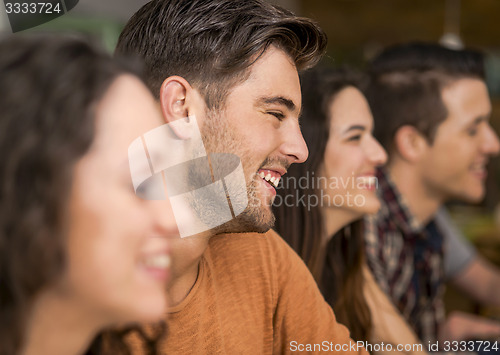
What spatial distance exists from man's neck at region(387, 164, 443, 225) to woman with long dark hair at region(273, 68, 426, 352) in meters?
0.17

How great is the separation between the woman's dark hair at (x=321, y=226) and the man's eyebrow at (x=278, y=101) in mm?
45

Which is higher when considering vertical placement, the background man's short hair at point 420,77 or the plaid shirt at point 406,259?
the background man's short hair at point 420,77

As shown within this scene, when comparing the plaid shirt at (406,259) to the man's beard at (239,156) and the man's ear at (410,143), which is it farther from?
the man's beard at (239,156)

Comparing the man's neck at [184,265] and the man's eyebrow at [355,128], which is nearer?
the man's neck at [184,265]

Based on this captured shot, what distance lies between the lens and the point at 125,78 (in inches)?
14.0

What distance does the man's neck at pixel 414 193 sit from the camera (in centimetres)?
84

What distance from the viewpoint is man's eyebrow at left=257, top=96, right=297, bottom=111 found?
48 centimetres

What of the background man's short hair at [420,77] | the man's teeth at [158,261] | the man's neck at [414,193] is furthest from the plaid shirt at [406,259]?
the man's teeth at [158,261]

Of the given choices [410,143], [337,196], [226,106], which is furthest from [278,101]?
[410,143]

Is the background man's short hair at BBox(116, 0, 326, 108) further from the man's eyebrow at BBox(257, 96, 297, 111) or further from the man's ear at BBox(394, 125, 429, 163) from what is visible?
the man's ear at BBox(394, 125, 429, 163)

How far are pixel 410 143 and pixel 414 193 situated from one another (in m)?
0.10

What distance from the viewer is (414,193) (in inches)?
35.5

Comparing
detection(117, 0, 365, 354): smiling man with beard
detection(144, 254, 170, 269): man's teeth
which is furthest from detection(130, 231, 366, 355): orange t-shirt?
detection(144, 254, 170, 269): man's teeth

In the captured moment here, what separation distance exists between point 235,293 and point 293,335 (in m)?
0.11
